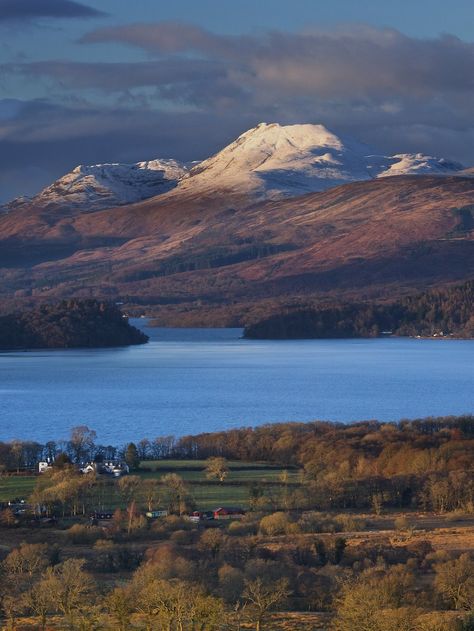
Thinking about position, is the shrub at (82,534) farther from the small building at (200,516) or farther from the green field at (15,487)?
the green field at (15,487)

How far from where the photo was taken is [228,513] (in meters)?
35.0

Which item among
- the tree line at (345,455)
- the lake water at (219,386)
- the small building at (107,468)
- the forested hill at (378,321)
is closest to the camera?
the tree line at (345,455)

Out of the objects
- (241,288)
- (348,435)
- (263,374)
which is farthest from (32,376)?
(241,288)

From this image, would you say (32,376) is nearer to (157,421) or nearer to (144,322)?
(157,421)

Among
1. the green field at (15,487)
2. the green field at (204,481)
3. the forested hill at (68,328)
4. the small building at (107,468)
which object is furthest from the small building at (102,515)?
the forested hill at (68,328)

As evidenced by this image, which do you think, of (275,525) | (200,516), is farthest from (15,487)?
(275,525)

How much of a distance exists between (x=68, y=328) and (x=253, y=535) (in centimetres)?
9756

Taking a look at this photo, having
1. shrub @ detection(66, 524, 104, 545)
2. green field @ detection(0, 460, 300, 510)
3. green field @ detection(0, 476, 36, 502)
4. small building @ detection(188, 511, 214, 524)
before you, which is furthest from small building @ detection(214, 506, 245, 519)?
green field @ detection(0, 476, 36, 502)

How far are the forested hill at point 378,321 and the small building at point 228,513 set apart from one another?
110 meters

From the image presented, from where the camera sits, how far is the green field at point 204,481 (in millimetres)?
37531

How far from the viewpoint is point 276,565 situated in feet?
89.6

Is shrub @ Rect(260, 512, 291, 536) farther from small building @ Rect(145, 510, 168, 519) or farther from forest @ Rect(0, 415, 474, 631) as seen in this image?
small building @ Rect(145, 510, 168, 519)

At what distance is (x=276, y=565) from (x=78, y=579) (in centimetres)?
420

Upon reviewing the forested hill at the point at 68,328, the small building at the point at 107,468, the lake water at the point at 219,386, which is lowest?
the small building at the point at 107,468
